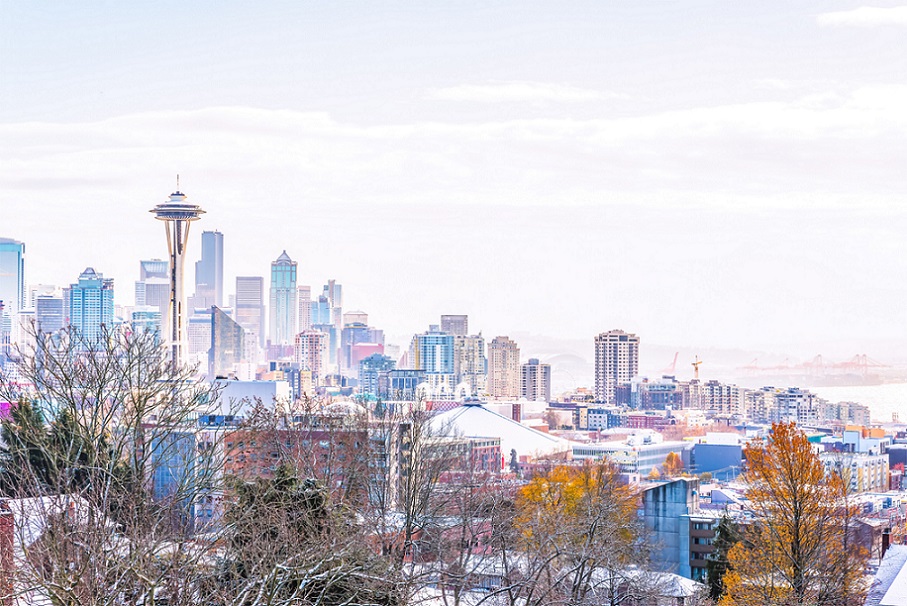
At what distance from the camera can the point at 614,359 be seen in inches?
7741

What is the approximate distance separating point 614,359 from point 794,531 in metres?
181

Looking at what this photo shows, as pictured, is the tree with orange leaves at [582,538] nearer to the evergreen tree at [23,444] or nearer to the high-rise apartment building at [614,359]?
the evergreen tree at [23,444]

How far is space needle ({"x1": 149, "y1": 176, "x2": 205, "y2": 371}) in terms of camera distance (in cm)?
9206

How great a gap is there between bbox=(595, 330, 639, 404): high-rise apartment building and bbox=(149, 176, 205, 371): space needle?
349 ft

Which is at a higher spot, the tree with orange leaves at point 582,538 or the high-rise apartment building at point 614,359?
the high-rise apartment building at point 614,359

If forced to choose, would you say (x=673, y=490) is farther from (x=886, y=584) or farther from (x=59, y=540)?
(x=59, y=540)

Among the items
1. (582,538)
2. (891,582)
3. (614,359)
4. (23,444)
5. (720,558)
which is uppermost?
(614,359)

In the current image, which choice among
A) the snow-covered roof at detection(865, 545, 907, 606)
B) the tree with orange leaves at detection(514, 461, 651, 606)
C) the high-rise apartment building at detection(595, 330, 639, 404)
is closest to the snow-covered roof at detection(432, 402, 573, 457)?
the tree with orange leaves at detection(514, 461, 651, 606)

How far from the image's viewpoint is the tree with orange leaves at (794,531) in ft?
54.8

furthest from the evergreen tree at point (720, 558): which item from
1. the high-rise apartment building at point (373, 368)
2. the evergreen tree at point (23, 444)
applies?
the high-rise apartment building at point (373, 368)

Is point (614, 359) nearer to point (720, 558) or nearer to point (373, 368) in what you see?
point (373, 368)

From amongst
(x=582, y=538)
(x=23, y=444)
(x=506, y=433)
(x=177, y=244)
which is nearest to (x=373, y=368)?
(x=177, y=244)

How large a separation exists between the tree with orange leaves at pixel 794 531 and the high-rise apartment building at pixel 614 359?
17741cm

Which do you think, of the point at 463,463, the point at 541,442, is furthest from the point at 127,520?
the point at 541,442
